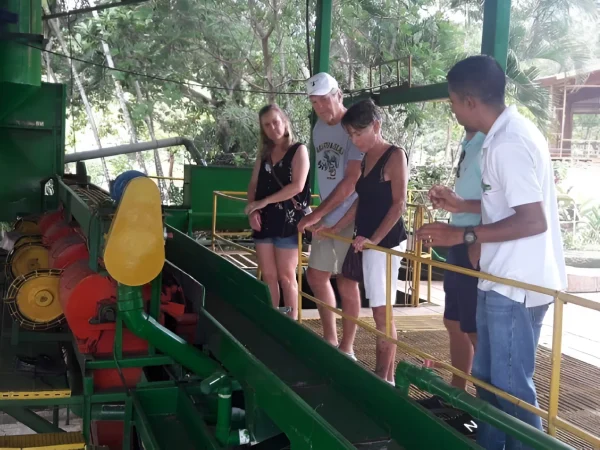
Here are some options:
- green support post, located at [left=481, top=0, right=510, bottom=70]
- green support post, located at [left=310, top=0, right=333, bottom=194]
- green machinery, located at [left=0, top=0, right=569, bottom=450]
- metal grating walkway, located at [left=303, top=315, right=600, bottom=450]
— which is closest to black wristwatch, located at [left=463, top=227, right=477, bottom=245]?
green machinery, located at [left=0, top=0, right=569, bottom=450]

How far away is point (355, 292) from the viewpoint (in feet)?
11.6

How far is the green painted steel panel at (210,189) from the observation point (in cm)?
765

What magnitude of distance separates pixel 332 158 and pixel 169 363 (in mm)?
1543

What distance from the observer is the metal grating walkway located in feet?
11.2

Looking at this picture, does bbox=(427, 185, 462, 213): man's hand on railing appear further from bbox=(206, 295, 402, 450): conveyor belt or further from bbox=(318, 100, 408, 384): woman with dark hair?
bbox=(206, 295, 402, 450): conveyor belt

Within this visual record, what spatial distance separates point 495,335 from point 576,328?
4.44m

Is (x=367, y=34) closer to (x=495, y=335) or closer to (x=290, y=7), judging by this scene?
(x=290, y=7)

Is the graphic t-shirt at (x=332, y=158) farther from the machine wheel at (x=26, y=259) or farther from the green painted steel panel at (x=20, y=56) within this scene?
the green painted steel panel at (x=20, y=56)

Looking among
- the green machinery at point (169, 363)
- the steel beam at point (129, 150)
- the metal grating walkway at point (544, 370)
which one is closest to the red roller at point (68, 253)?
the green machinery at point (169, 363)

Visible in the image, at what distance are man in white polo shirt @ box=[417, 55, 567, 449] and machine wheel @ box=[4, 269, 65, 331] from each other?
2231 mm

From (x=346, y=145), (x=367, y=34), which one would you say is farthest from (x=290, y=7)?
(x=346, y=145)

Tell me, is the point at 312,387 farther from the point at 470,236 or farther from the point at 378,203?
the point at 378,203

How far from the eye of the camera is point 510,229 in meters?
1.99

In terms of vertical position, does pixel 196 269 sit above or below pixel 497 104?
below
